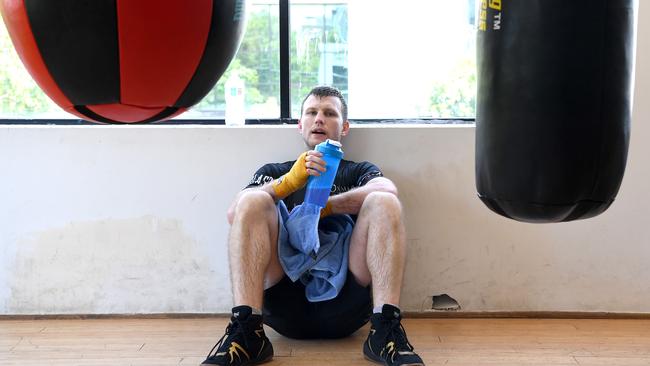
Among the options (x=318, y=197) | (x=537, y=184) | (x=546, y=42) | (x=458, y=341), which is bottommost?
(x=458, y=341)

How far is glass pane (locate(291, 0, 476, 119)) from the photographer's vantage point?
10.2 feet

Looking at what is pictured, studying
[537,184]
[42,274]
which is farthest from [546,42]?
[42,274]

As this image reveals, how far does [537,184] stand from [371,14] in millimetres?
1668

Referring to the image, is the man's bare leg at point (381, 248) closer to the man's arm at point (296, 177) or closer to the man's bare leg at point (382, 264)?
the man's bare leg at point (382, 264)

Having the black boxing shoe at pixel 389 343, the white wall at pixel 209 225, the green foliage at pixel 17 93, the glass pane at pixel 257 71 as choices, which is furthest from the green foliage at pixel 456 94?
the green foliage at pixel 17 93

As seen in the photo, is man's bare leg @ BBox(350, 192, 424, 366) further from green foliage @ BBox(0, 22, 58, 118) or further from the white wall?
green foliage @ BBox(0, 22, 58, 118)

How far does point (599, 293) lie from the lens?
9.93 ft

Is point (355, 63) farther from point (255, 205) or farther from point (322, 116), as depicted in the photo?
point (255, 205)

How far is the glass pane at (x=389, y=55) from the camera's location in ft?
10.2

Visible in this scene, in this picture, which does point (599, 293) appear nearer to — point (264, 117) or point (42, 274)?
point (264, 117)

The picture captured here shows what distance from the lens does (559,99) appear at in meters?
1.56

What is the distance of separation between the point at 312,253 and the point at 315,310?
216 millimetres

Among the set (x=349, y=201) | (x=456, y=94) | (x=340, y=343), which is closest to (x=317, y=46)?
(x=456, y=94)

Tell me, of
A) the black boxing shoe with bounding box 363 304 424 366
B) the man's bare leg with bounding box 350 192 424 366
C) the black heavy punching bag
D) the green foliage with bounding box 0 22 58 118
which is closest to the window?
the green foliage with bounding box 0 22 58 118
